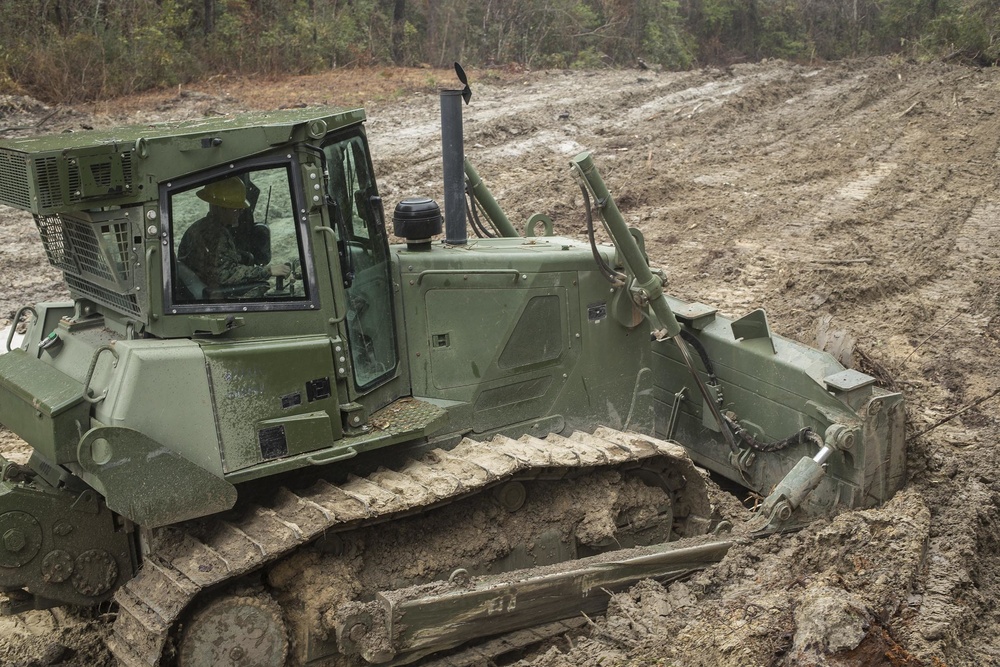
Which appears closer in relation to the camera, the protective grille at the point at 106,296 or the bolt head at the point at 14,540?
the protective grille at the point at 106,296

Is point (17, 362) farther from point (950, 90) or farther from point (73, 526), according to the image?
point (950, 90)

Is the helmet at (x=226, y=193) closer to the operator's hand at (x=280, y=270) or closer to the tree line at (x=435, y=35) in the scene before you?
the operator's hand at (x=280, y=270)

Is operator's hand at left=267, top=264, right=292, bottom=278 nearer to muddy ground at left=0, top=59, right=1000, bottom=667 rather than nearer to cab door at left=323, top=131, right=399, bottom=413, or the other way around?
cab door at left=323, top=131, right=399, bottom=413

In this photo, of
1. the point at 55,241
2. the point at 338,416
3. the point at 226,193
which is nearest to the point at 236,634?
the point at 338,416

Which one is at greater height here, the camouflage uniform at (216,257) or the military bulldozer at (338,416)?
the camouflage uniform at (216,257)

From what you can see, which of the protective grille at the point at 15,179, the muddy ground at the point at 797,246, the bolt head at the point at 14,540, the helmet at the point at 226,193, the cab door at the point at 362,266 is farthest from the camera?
the cab door at the point at 362,266

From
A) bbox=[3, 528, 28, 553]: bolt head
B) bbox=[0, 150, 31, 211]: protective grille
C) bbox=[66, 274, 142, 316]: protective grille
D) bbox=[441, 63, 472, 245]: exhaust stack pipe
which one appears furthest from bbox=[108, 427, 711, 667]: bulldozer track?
bbox=[0, 150, 31, 211]: protective grille

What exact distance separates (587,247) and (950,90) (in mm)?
13057

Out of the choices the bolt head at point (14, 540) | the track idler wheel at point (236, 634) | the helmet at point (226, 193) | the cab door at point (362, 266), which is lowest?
the track idler wheel at point (236, 634)

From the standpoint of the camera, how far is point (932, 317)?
31.6 feet

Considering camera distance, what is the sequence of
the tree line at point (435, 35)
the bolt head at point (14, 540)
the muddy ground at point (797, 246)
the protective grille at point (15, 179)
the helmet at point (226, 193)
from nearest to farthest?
the protective grille at point (15, 179) < the helmet at point (226, 193) < the bolt head at point (14, 540) < the muddy ground at point (797, 246) < the tree line at point (435, 35)

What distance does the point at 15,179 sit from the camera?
14.9 ft

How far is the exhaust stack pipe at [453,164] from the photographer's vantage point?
6.29 m

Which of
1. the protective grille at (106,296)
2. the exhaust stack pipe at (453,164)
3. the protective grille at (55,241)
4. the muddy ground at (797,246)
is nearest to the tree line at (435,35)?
the muddy ground at (797,246)
